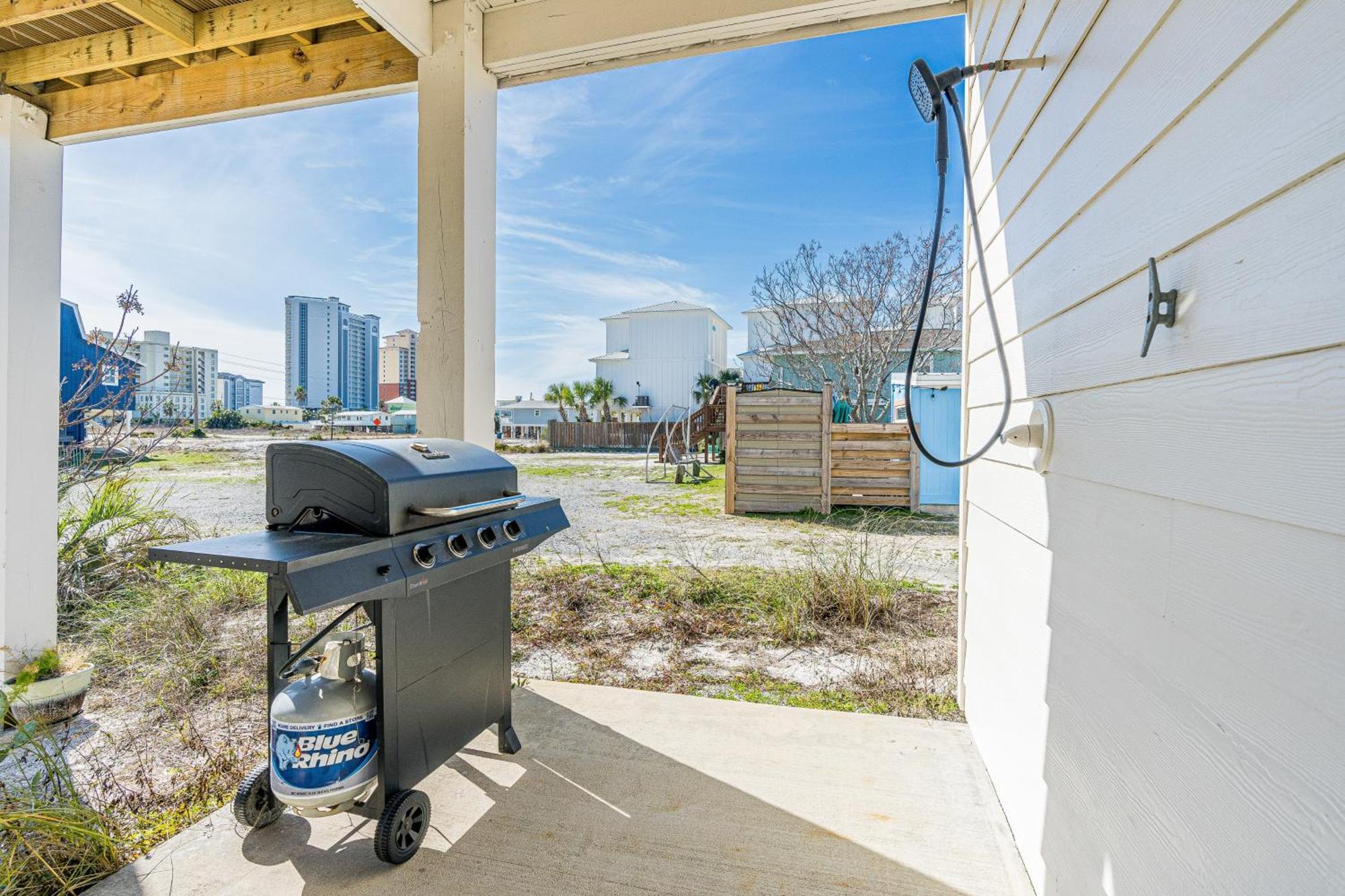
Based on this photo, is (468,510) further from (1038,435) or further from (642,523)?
(642,523)

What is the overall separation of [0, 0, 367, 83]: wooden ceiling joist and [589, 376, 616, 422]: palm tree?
890 inches

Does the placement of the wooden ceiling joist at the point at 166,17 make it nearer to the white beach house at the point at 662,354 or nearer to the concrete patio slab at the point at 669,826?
the concrete patio slab at the point at 669,826

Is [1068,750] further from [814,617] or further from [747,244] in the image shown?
[747,244]

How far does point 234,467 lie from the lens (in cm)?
820

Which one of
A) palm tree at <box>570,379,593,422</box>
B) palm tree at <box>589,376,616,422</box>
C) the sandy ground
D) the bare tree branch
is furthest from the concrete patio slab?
palm tree at <box>570,379,593,422</box>

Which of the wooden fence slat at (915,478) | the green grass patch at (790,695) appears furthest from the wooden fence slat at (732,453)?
the green grass patch at (790,695)

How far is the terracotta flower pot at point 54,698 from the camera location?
2338mm

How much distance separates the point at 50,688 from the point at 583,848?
2.33 metres

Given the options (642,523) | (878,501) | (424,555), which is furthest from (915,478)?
(424,555)

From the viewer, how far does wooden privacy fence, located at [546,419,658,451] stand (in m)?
21.5

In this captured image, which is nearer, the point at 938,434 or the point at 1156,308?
the point at 1156,308

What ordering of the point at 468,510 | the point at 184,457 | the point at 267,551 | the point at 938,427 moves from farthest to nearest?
the point at 938,427 < the point at 184,457 < the point at 468,510 < the point at 267,551

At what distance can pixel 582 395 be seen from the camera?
25703 mm

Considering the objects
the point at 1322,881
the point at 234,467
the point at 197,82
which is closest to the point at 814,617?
the point at 1322,881
